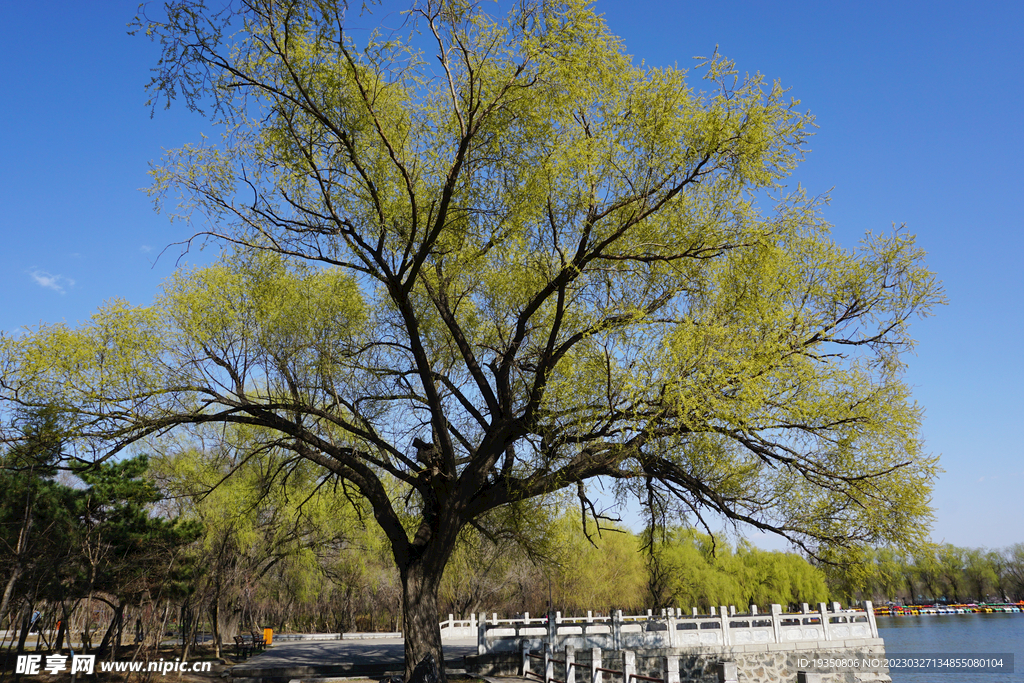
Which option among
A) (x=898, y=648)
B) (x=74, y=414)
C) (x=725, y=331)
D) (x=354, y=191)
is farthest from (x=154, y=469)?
(x=898, y=648)

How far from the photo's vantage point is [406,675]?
10.2 m

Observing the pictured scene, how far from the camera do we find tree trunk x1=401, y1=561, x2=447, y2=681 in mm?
10469

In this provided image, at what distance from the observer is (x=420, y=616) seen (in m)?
10.7

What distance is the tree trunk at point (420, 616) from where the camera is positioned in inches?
412

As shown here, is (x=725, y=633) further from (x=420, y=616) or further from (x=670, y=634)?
(x=420, y=616)

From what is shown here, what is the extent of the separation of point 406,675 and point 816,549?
23.5 feet

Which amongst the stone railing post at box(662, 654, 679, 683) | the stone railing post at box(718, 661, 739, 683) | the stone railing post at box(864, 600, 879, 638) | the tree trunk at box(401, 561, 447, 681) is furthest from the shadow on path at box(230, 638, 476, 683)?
the stone railing post at box(864, 600, 879, 638)

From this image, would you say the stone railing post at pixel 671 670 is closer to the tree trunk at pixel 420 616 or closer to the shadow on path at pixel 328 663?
the tree trunk at pixel 420 616

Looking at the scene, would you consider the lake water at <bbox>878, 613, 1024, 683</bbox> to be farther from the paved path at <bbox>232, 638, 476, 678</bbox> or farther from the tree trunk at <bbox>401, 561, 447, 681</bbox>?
the tree trunk at <bbox>401, 561, 447, 681</bbox>

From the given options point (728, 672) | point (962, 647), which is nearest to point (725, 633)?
point (728, 672)

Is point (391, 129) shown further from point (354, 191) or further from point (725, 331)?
point (725, 331)

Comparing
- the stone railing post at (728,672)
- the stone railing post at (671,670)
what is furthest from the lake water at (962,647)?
the stone railing post at (728,672)

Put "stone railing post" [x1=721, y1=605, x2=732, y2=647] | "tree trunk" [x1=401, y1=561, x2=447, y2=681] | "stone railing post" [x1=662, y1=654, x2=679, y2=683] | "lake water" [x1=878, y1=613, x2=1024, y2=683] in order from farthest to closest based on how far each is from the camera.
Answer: "lake water" [x1=878, y1=613, x2=1024, y2=683], "stone railing post" [x1=721, y1=605, x2=732, y2=647], "tree trunk" [x1=401, y1=561, x2=447, y2=681], "stone railing post" [x1=662, y1=654, x2=679, y2=683]

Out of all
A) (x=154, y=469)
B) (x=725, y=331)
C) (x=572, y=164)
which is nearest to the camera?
(x=725, y=331)
